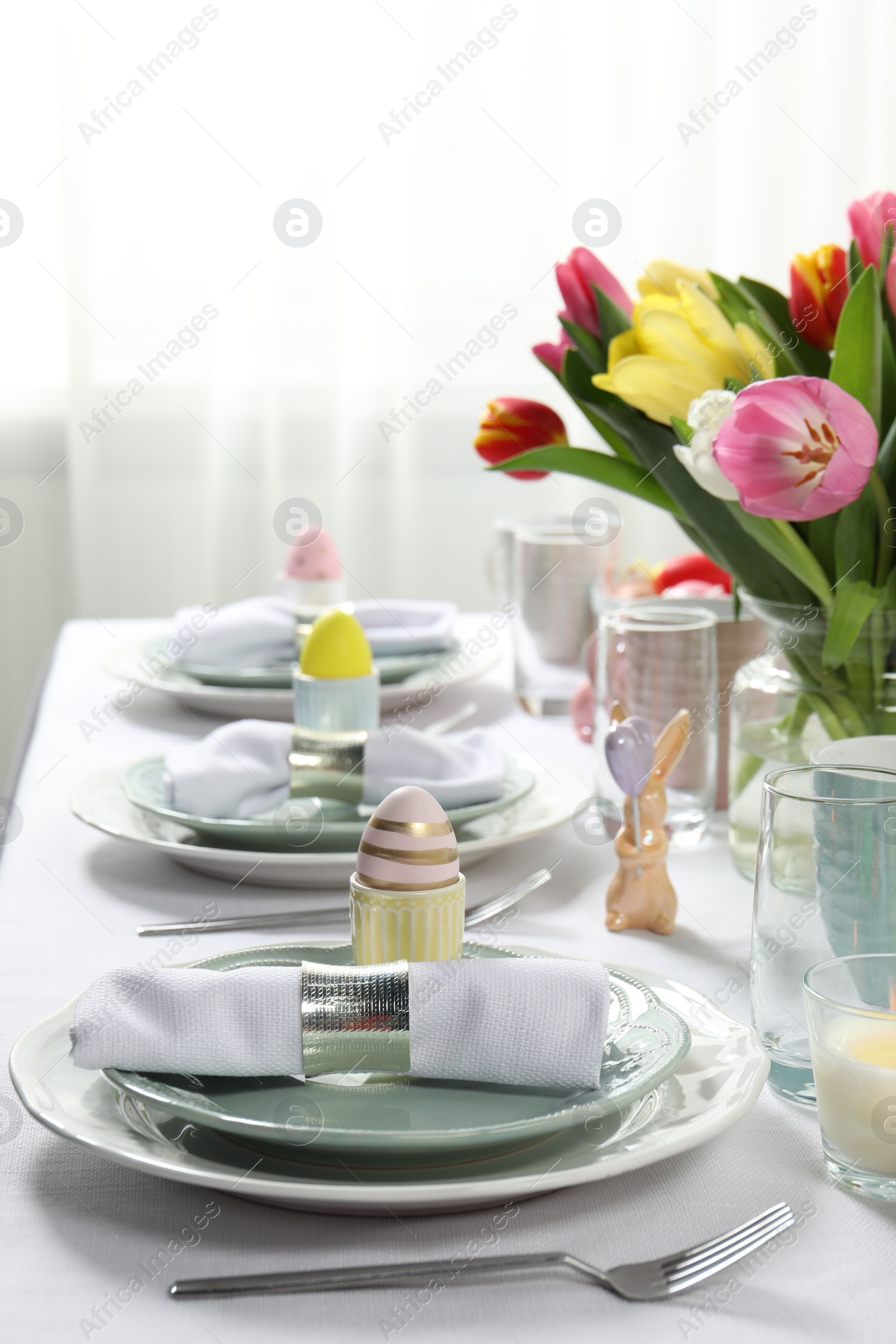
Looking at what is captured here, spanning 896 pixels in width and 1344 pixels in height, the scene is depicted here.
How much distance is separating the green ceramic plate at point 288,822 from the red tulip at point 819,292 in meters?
0.32

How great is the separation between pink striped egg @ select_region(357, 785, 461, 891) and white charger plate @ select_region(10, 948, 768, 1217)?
12 centimetres

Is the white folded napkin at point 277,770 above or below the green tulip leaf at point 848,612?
below

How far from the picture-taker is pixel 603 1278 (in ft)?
1.38

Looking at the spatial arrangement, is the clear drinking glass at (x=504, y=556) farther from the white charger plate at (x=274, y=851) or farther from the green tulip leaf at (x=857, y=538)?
the green tulip leaf at (x=857, y=538)

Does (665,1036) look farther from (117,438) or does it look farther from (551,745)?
(117,438)

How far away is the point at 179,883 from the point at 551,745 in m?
0.39

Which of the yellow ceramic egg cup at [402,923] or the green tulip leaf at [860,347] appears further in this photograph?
the green tulip leaf at [860,347]

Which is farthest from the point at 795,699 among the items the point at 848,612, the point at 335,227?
the point at 335,227

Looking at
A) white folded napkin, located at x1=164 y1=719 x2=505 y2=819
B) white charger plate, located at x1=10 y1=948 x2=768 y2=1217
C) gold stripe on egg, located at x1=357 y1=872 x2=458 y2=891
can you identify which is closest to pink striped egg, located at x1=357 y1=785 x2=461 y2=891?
gold stripe on egg, located at x1=357 y1=872 x2=458 y2=891

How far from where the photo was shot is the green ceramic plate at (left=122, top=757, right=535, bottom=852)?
0.78m

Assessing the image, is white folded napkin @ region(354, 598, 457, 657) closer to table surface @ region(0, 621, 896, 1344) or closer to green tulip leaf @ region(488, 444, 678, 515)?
green tulip leaf @ region(488, 444, 678, 515)

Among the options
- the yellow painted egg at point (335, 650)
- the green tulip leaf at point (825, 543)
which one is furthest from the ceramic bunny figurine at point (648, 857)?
the yellow painted egg at point (335, 650)

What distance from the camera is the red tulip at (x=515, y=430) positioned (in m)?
0.86

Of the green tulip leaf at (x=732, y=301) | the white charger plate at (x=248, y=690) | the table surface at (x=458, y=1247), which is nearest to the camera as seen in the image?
the table surface at (x=458, y=1247)
